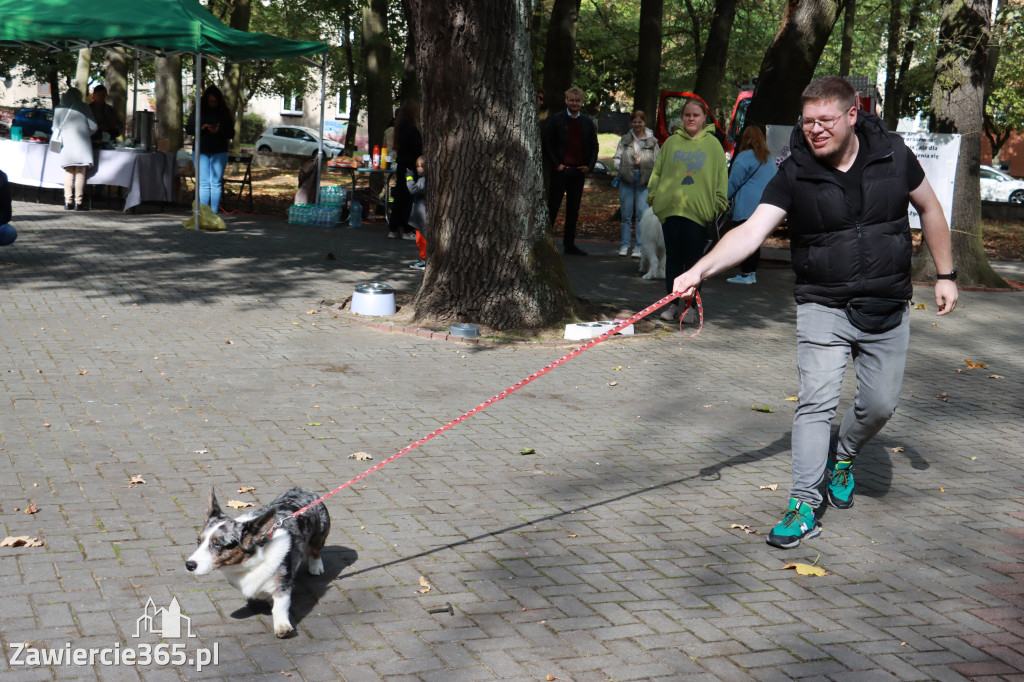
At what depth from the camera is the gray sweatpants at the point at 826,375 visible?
4805 mm

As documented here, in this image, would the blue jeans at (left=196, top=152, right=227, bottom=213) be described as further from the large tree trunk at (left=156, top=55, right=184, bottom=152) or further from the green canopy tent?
the large tree trunk at (left=156, top=55, right=184, bottom=152)

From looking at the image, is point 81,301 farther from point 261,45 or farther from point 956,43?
point 956,43

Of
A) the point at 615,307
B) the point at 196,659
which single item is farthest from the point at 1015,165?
the point at 196,659

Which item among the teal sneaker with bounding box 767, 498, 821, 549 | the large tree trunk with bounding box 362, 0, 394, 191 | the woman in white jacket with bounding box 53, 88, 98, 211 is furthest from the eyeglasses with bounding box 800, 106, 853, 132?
the large tree trunk with bounding box 362, 0, 394, 191

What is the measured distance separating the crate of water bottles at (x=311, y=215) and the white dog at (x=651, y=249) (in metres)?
6.12

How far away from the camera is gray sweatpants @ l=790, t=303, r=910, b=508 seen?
4.80 metres

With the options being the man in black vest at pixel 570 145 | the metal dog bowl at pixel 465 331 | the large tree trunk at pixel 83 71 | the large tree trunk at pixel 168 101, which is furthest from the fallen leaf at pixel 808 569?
the large tree trunk at pixel 83 71

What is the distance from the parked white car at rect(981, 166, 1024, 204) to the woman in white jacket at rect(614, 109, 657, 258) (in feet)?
83.1

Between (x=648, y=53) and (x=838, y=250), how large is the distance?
1847 centimetres

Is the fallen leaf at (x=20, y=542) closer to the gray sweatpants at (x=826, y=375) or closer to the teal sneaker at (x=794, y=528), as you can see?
the teal sneaker at (x=794, y=528)

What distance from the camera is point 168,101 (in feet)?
72.5

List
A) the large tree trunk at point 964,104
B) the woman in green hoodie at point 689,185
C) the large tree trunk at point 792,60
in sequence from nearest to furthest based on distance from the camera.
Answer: the woman in green hoodie at point 689,185
the large tree trunk at point 964,104
the large tree trunk at point 792,60

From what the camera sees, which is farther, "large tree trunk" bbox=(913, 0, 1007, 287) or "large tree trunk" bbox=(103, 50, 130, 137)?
"large tree trunk" bbox=(103, 50, 130, 137)

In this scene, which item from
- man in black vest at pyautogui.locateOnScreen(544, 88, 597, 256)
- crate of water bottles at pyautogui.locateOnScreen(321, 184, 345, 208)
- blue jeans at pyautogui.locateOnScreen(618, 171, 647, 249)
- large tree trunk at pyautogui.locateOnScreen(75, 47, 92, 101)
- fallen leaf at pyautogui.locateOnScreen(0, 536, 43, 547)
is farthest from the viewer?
large tree trunk at pyautogui.locateOnScreen(75, 47, 92, 101)
